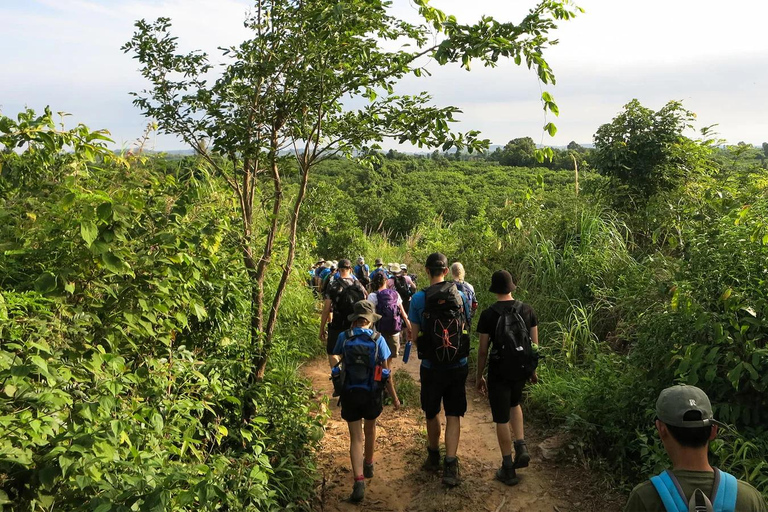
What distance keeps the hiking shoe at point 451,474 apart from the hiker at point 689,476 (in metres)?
2.34

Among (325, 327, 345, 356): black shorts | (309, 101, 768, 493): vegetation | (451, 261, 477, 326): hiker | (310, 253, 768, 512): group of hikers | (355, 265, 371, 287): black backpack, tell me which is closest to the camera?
(309, 101, 768, 493): vegetation

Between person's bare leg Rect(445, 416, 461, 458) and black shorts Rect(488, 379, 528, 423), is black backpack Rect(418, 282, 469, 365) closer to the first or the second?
black shorts Rect(488, 379, 528, 423)

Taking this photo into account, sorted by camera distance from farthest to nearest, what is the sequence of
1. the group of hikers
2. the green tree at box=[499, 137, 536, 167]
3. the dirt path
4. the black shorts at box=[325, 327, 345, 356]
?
1. the green tree at box=[499, 137, 536, 167]
2. the black shorts at box=[325, 327, 345, 356]
3. the group of hikers
4. the dirt path

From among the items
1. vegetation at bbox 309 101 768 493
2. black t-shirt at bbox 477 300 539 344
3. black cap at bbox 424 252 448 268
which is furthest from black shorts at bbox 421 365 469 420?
vegetation at bbox 309 101 768 493

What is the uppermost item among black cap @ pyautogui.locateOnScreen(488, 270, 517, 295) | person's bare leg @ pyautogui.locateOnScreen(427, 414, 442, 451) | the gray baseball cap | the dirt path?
black cap @ pyautogui.locateOnScreen(488, 270, 517, 295)

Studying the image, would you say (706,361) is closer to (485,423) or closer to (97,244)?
(485,423)

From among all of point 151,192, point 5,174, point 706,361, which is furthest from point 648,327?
point 5,174

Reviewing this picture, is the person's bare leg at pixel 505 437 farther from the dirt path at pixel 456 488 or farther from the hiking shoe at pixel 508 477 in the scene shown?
the dirt path at pixel 456 488

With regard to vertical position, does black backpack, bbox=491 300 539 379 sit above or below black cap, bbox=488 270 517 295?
below

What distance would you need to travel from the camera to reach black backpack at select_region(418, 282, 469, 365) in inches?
159

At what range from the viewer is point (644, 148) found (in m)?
7.80

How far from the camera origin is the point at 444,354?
403cm

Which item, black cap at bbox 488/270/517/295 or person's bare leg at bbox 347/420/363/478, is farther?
black cap at bbox 488/270/517/295

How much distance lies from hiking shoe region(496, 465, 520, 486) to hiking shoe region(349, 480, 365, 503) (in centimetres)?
115
